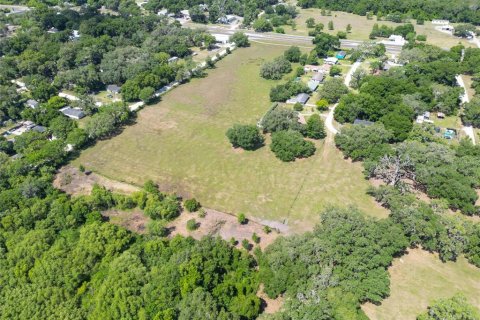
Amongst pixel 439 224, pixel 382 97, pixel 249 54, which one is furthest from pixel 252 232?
pixel 249 54

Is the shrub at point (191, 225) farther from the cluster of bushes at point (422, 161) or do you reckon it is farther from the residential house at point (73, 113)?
the residential house at point (73, 113)

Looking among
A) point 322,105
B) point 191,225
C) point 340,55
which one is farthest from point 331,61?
point 191,225

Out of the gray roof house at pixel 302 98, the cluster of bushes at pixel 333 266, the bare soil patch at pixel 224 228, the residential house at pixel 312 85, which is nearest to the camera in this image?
the cluster of bushes at pixel 333 266

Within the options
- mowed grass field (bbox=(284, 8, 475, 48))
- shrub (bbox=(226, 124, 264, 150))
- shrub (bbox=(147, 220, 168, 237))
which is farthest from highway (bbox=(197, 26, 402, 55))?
shrub (bbox=(147, 220, 168, 237))

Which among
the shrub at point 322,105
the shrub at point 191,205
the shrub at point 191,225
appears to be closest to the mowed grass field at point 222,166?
the shrub at point 191,205

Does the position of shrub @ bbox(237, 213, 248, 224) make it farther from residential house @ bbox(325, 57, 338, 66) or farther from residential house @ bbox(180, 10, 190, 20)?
residential house @ bbox(180, 10, 190, 20)

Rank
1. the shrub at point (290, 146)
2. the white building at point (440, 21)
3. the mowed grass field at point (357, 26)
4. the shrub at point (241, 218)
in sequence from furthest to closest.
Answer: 1. the white building at point (440, 21)
2. the mowed grass field at point (357, 26)
3. the shrub at point (290, 146)
4. the shrub at point (241, 218)

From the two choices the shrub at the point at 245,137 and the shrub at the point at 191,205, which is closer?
the shrub at the point at 191,205
